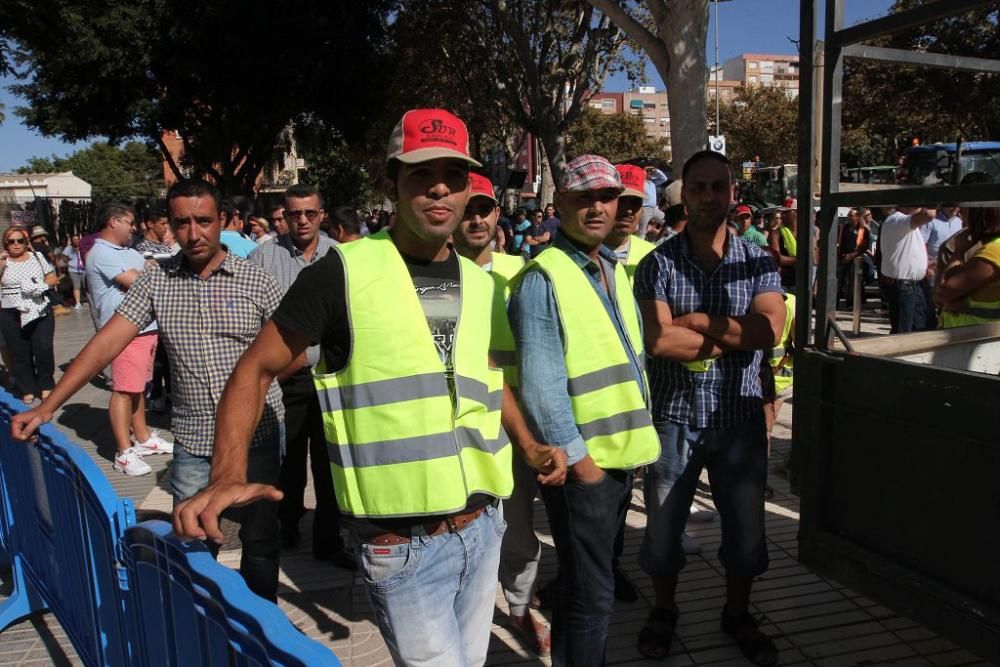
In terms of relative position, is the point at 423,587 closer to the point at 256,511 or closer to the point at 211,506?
the point at 211,506

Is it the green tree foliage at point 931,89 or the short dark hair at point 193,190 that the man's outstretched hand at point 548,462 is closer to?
the short dark hair at point 193,190

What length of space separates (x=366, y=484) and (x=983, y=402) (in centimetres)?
182

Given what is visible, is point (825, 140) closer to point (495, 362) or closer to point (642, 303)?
point (642, 303)

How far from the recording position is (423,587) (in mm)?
1938

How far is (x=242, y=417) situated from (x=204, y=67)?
23869mm

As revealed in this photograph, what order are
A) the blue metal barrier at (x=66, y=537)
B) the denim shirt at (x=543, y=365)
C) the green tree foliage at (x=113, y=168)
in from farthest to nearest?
1. the green tree foliage at (x=113, y=168)
2. the denim shirt at (x=543, y=365)
3. the blue metal barrier at (x=66, y=537)

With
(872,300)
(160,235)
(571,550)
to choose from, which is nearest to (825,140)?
(571,550)

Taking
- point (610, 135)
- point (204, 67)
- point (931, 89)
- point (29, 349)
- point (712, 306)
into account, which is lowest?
point (29, 349)

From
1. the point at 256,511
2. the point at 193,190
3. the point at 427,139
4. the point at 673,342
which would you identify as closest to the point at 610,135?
the point at 193,190

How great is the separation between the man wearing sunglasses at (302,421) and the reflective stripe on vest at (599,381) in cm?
184

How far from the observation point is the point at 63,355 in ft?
36.6

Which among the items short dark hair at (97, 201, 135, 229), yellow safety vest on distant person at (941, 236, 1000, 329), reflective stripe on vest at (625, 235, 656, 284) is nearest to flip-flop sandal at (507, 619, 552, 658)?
reflective stripe on vest at (625, 235, 656, 284)

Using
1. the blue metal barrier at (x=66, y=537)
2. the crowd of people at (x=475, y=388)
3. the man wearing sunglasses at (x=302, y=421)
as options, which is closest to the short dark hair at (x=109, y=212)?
the man wearing sunglasses at (x=302, y=421)

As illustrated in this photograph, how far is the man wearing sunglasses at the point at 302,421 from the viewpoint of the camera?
4.17 m
